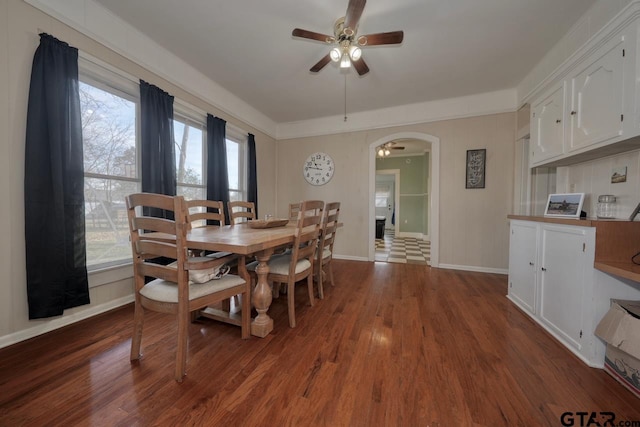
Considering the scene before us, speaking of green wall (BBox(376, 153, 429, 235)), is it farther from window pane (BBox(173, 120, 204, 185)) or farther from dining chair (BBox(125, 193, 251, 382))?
dining chair (BBox(125, 193, 251, 382))

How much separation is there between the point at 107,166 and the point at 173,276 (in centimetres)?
160

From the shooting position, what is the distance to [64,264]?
66.2 inches

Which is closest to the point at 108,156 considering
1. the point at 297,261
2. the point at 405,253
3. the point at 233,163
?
the point at 233,163

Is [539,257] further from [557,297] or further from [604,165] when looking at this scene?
[604,165]

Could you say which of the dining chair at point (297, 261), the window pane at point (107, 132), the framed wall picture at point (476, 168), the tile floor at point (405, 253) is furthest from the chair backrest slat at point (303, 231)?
the framed wall picture at point (476, 168)

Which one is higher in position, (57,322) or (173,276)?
(173,276)

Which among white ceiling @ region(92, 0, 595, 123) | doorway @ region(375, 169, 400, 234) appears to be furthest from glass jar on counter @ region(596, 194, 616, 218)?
doorway @ region(375, 169, 400, 234)

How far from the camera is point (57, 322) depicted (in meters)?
1.72

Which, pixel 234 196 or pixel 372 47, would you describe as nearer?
pixel 372 47

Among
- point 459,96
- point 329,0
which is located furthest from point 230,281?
point 459,96

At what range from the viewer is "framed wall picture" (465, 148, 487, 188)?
338cm

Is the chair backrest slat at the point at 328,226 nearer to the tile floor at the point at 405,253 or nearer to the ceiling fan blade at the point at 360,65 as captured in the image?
the ceiling fan blade at the point at 360,65

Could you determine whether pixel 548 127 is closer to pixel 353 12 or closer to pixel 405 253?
pixel 353 12

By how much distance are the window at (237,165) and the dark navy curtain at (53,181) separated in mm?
1989
